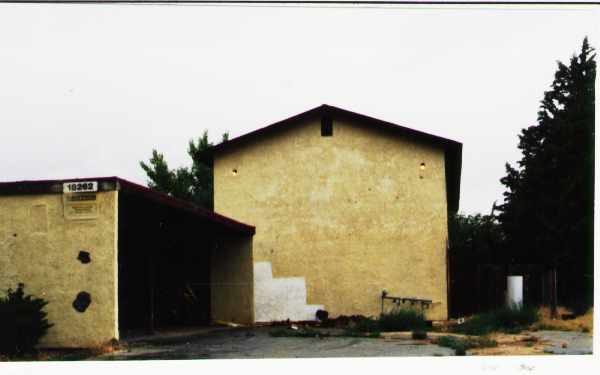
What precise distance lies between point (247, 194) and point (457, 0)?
12839 millimetres

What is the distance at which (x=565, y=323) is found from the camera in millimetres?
15305

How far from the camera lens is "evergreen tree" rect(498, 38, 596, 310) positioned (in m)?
22.9

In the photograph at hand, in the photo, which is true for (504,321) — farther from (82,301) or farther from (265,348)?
(82,301)

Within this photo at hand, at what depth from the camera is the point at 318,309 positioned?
19.0 m

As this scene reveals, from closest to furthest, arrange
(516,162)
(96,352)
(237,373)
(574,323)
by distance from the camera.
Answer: (237,373) < (96,352) < (574,323) < (516,162)

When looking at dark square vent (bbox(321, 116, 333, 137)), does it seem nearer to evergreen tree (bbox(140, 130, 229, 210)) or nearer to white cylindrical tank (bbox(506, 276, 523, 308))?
A: white cylindrical tank (bbox(506, 276, 523, 308))

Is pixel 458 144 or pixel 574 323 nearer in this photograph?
pixel 574 323

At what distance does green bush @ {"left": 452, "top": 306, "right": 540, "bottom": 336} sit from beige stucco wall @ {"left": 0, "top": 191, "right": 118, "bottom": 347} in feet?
22.6

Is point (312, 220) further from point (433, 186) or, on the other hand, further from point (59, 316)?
point (59, 316)

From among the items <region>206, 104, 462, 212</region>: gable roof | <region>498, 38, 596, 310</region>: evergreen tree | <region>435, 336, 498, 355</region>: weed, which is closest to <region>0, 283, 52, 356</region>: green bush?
<region>435, 336, 498, 355</region>: weed

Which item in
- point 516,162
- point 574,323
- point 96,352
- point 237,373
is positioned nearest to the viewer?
point 237,373

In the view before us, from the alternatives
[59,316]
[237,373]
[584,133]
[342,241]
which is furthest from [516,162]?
[237,373]

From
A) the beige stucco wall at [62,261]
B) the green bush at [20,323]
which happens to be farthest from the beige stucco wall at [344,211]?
the green bush at [20,323]

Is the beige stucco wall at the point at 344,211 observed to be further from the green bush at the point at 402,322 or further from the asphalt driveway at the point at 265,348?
the asphalt driveway at the point at 265,348
